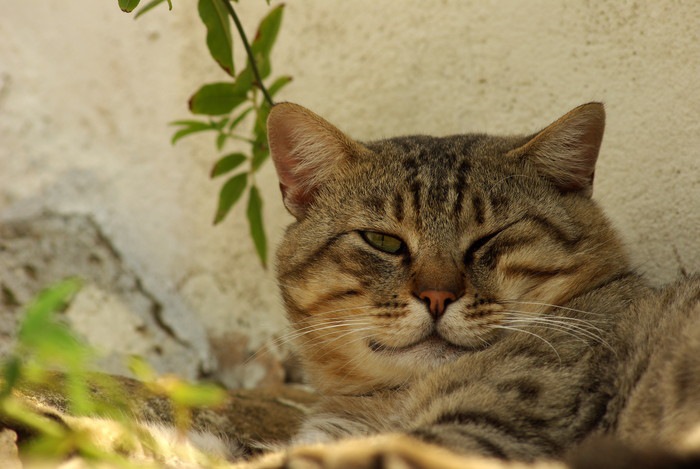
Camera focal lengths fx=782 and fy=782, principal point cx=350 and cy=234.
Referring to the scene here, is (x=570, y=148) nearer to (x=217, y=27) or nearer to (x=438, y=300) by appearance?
(x=438, y=300)

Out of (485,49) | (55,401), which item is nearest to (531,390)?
(55,401)

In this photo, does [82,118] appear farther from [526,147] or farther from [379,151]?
[526,147]

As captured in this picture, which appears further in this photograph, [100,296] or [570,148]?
[100,296]

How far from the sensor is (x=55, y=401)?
7.77 feet

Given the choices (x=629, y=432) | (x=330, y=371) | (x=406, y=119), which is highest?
(x=406, y=119)

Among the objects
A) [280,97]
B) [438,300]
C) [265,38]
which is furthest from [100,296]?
[438,300]

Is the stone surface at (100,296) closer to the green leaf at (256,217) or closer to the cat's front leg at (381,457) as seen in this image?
the green leaf at (256,217)

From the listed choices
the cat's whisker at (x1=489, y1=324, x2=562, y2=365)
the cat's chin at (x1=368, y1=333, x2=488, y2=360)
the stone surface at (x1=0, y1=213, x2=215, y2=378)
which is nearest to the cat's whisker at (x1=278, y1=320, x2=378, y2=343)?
the cat's chin at (x1=368, y1=333, x2=488, y2=360)

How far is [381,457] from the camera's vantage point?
5.30 feet

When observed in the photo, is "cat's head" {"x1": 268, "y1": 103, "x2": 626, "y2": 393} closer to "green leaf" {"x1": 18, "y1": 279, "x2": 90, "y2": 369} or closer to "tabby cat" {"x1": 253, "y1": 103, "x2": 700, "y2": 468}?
"tabby cat" {"x1": 253, "y1": 103, "x2": 700, "y2": 468}

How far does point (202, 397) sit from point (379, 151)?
1.68m

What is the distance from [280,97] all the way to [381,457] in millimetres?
2660

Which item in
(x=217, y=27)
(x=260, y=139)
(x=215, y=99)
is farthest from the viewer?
(x=260, y=139)

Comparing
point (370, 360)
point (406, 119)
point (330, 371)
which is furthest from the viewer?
point (406, 119)
